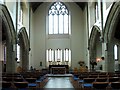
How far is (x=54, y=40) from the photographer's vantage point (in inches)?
1147

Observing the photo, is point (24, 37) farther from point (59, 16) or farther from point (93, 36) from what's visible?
point (59, 16)

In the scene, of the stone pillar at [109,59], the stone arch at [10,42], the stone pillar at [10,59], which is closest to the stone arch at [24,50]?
the stone arch at [10,42]

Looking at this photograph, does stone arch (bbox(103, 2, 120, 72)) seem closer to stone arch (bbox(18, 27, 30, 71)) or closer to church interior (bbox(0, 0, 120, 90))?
church interior (bbox(0, 0, 120, 90))

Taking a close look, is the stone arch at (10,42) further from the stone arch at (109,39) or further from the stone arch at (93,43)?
the stone arch at (93,43)

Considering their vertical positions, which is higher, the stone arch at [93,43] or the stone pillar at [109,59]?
the stone arch at [93,43]

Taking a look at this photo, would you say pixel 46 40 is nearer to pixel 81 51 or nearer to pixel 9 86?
pixel 81 51

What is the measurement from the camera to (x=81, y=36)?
29328 millimetres

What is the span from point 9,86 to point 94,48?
18204 mm

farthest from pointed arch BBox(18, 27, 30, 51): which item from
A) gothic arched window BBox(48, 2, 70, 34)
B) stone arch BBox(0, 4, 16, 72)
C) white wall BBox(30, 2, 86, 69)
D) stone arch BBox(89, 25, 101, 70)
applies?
stone arch BBox(89, 25, 101, 70)

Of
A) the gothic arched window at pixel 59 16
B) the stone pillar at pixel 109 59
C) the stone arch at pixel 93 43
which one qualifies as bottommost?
the stone pillar at pixel 109 59

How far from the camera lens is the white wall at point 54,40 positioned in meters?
28.9

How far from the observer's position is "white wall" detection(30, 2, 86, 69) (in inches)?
1139

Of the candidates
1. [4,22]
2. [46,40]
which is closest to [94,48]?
[46,40]

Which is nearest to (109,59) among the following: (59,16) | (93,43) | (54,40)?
(93,43)
